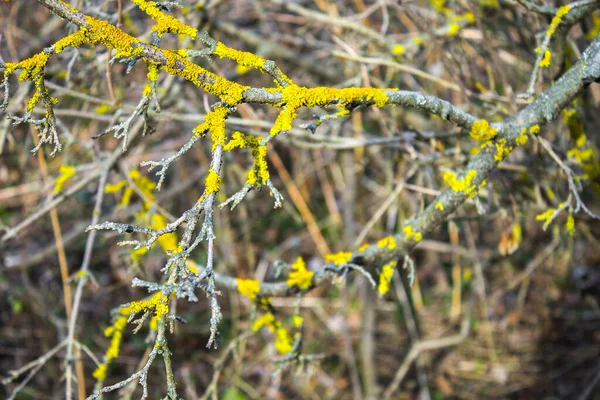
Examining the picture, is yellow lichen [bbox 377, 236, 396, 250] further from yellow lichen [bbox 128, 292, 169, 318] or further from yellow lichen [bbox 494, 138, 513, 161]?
yellow lichen [bbox 128, 292, 169, 318]

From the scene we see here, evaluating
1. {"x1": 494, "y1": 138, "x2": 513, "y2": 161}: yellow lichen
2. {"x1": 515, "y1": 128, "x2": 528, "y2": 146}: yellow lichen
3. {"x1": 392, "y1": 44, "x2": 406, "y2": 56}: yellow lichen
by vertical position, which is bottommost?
{"x1": 494, "y1": 138, "x2": 513, "y2": 161}: yellow lichen

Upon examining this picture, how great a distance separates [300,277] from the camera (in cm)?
179

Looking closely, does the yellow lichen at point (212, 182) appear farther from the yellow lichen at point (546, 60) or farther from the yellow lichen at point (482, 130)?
the yellow lichen at point (546, 60)

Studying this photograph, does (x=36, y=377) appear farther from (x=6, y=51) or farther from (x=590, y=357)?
(x=590, y=357)

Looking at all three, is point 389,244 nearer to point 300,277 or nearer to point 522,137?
point 300,277

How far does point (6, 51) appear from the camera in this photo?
12.0 feet

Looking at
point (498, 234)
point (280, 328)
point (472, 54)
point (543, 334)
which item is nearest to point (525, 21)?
point (472, 54)

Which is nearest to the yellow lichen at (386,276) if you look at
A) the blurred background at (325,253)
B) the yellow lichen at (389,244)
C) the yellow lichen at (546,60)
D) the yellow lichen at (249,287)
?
the yellow lichen at (389,244)

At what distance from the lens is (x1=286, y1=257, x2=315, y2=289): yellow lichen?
1.78m

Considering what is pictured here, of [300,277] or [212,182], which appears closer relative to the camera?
[212,182]

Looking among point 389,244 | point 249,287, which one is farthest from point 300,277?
point 389,244

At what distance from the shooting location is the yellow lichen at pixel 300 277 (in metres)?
1.78

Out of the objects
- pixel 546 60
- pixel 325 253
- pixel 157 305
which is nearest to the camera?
pixel 157 305

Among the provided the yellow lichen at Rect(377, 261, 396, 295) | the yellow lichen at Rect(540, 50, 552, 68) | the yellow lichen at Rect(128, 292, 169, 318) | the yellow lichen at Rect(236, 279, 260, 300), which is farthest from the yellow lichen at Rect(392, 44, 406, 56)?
the yellow lichen at Rect(128, 292, 169, 318)
